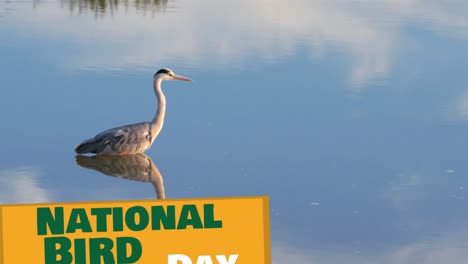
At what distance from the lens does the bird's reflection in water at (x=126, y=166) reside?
52.2 ft

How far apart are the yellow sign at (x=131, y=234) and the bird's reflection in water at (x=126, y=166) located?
461 centimetres

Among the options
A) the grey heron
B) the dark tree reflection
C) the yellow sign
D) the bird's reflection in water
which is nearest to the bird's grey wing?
the grey heron

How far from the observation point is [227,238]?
35.3 ft

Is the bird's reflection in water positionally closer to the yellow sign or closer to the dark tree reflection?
the yellow sign

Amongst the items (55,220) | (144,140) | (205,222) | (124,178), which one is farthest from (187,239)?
(144,140)

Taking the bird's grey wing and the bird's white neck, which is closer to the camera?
the bird's grey wing

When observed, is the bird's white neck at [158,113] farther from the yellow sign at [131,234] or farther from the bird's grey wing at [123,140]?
the yellow sign at [131,234]

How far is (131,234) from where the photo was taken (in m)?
10.6

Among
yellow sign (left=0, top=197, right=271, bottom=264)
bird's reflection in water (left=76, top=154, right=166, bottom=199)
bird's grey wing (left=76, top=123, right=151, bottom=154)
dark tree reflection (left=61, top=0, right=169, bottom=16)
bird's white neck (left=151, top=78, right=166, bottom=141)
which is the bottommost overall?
yellow sign (left=0, top=197, right=271, bottom=264)

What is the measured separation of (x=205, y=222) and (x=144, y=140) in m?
6.42

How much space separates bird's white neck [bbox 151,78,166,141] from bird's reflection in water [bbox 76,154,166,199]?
39cm

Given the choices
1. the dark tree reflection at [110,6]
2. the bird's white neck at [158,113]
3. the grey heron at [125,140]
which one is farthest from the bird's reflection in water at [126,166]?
the dark tree reflection at [110,6]

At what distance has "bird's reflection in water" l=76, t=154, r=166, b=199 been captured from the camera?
15914 millimetres

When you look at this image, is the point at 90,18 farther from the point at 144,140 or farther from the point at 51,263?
the point at 51,263
